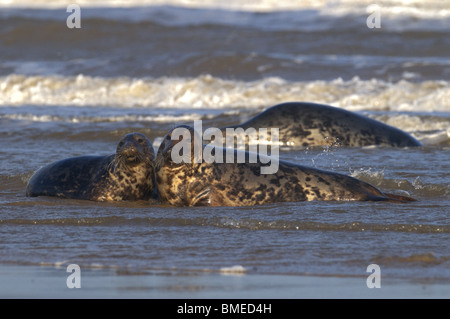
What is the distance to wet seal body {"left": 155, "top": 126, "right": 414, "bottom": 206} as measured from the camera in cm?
593

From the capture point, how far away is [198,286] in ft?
13.1

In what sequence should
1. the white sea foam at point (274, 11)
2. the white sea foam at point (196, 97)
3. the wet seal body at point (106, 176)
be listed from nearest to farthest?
1. the wet seal body at point (106, 176)
2. the white sea foam at point (196, 97)
3. the white sea foam at point (274, 11)

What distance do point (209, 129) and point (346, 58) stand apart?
28.9ft

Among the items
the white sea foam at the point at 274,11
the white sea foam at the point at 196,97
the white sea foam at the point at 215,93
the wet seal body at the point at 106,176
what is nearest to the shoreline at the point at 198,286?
the wet seal body at the point at 106,176

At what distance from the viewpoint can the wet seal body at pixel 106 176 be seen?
616cm

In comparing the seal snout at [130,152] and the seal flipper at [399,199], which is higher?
the seal snout at [130,152]

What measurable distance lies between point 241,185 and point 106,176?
1.07 meters

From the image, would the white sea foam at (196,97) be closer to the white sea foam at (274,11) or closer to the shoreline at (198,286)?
the shoreline at (198,286)

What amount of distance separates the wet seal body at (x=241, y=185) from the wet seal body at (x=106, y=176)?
0.27 m

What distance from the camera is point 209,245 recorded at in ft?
15.9

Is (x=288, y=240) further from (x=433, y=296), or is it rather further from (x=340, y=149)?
(x=340, y=149)

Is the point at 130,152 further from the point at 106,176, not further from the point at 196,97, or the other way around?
the point at 196,97

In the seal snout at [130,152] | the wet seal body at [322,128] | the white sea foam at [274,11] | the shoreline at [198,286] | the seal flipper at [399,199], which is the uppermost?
the white sea foam at [274,11]

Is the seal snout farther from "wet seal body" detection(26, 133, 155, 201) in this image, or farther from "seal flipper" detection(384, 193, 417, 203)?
"seal flipper" detection(384, 193, 417, 203)
